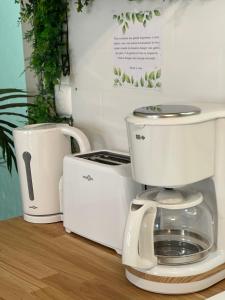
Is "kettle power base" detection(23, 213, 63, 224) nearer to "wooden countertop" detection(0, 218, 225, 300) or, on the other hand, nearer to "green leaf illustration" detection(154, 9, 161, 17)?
"wooden countertop" detection(0, 218, 225, 300)

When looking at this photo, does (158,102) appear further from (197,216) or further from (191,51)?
(197,216)

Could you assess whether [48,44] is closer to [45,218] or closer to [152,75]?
[152,75]

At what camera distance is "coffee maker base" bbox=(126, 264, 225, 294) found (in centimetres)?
105

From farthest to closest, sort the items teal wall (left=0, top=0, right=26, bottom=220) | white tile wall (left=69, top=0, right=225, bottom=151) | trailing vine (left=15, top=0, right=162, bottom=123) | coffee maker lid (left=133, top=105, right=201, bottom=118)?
teal wall (left=0, top=0, right=26, bottom=220) → trailing vine (left=15, top=0, right=162, bottom=123) → white tile wall (left=69, top=0, right=225, bottom=151) → coffee maker lid (left=133, top=105, right=201, bottom=118)

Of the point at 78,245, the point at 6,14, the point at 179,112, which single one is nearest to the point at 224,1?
the point at 179,112

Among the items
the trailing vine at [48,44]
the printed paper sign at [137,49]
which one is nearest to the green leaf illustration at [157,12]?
the printed paper sign at [137,49]

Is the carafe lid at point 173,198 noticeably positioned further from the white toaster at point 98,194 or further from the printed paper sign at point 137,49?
the printed paper sign at point 137,49

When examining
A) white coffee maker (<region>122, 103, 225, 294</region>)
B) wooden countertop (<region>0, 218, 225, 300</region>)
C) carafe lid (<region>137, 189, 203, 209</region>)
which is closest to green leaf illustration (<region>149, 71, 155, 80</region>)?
white coffee maker (<region>122, 103, 225, 294</region>)

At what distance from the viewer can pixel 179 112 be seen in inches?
39.8

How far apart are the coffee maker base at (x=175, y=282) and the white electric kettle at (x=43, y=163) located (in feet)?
1.64

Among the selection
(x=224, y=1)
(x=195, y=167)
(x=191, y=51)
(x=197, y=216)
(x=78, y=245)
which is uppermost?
(x=224, y=1)

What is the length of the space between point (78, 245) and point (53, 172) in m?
0.26

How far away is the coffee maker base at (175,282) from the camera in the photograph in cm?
105

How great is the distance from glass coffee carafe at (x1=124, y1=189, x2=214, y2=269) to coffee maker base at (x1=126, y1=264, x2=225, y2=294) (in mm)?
38
